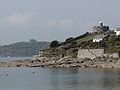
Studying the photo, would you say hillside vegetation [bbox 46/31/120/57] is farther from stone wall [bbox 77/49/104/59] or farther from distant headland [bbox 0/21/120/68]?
stone wall [bbox 77/49/104/59]

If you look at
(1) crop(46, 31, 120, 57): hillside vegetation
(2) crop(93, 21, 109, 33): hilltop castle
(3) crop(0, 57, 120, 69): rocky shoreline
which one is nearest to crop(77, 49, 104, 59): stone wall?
(1) crop(46, 31, 120, 57): hillside vegetation

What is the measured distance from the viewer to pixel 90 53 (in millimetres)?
101188

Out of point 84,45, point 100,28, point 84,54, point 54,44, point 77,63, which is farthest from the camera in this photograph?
point 100,28

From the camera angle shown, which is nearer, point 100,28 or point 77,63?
point 77,63

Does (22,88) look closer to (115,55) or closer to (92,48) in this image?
(115,55)

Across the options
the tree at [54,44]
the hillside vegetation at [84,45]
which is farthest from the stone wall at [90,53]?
the tree at [54,44]

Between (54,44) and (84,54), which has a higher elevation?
(54,44)

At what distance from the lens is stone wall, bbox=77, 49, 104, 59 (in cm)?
9941

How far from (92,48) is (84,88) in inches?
2041

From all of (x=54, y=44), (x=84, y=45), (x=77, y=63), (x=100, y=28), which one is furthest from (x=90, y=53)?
(x=100, y=28)

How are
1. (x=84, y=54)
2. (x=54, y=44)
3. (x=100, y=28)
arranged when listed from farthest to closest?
(x=100, y=28) < (x=54, y=44) < (x=84, y=54)

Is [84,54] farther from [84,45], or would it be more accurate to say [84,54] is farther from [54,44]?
[54,44]

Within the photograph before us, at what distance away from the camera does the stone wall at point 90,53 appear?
99412 mm

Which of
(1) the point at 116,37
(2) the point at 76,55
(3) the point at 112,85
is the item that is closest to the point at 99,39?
(1) the point at 116,37
